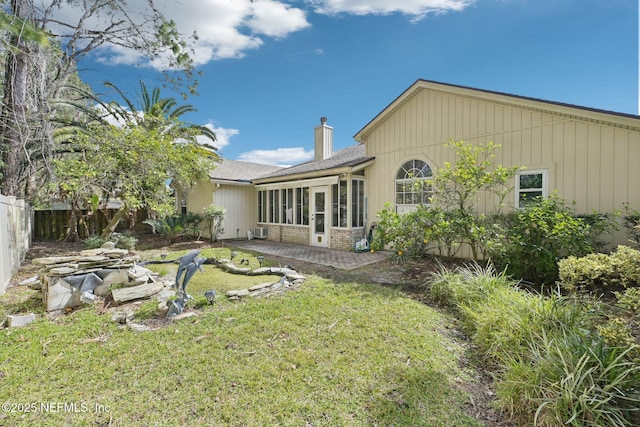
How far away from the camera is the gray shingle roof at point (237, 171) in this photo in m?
15.5

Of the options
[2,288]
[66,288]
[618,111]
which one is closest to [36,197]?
[2,288]

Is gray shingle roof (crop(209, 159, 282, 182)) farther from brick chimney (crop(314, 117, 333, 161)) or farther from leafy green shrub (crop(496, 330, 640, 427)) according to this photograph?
leafy green shrub (crop(496, 330, 640, 427))

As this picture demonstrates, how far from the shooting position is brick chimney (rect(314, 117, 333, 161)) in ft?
56.4

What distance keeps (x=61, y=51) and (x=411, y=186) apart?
13340 millimetres

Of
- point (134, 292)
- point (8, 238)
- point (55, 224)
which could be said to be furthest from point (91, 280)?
point (55, 224)

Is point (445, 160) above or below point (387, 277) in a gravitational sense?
above

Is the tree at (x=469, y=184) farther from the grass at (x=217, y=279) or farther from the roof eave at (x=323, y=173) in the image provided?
the grass at (x=217, y=279)

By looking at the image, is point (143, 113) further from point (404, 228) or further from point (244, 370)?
point (244, 370)

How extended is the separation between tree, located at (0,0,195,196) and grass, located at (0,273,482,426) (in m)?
7.63

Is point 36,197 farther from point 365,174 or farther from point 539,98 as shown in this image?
point 539,98

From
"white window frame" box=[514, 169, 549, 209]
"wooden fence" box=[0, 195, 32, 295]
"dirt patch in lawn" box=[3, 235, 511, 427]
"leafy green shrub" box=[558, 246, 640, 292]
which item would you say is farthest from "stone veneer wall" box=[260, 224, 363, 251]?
"wooden fence" box=[0, 195, 32, 295]

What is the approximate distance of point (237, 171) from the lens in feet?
57.9

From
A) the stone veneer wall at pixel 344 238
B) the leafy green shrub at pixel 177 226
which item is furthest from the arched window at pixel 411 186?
the leafy green shrub at pixel 177 226

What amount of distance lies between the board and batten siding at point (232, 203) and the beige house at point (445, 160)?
18cm
